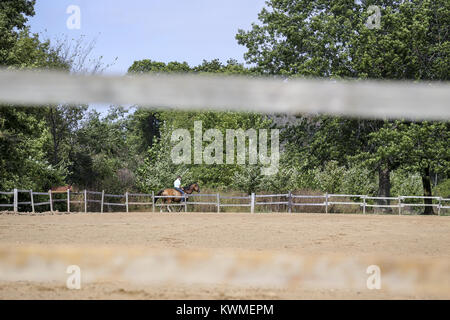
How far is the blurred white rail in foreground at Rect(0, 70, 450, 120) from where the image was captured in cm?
170

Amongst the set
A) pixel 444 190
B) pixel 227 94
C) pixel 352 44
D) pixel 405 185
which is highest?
pixel 352 44

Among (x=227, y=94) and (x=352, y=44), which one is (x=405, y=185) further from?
(x=227, y=94)

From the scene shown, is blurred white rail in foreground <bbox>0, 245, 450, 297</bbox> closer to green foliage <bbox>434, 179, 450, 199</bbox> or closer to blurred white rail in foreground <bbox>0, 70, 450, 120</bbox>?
blurred white rail in foreground <bbox>0, 70, 450, 120</bbox>

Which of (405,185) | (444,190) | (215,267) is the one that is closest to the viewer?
(215,267)

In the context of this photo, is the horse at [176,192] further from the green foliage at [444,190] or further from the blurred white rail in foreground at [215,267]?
the green foliage at [444,190]

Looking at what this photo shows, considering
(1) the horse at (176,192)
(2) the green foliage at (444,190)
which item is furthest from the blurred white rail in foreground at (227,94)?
(2) the green foliage at (444,190)

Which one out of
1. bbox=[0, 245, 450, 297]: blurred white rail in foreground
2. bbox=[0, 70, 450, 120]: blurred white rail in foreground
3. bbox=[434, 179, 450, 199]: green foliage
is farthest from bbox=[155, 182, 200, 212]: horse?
bbox=[434, 179, 450, 199]: green foliage

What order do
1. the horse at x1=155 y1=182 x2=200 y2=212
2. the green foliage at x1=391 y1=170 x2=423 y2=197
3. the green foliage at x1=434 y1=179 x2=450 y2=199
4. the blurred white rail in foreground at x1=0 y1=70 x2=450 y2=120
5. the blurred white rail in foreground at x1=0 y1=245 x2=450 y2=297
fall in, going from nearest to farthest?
the blurred white rail in foreground at x1=0 y1=70 x2=450 y2=120
the blurred white rail in foreground at x1=0 y1=245 x2=450 y2=297
the horse at x1=155 y1=182 x2=200 y2=212
the green foliage at x1=391 y1=170 x2=423 y2=197
the green foliage at x1=434 y1=179 x2=450 y2=199

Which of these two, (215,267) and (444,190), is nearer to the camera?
(215,267)

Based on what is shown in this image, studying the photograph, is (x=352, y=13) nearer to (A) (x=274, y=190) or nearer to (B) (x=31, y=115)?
(A) (x=274, y=190)

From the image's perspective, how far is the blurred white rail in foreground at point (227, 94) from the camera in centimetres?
170

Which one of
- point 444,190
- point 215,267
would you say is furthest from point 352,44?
point 215,267

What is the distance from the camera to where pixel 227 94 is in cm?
171
